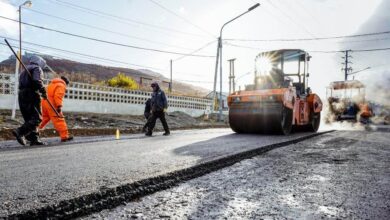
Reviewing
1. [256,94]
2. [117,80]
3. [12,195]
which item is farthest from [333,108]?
[117,80]

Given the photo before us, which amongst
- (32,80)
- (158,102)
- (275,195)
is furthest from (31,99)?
(275,195)

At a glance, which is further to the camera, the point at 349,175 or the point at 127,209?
the point at 349,175

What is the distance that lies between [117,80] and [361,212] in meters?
45.4

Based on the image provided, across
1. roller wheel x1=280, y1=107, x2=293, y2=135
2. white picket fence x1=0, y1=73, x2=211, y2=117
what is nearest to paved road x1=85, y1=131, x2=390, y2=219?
roller wheel x1=280, y1=107, x2=293, y2=135

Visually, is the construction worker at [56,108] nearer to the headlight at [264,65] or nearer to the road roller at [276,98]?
the road roller at [276,98]

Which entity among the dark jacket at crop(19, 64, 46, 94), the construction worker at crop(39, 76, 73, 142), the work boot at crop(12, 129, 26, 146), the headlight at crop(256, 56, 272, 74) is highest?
the headlight at crop(256, 56, 272, 74)

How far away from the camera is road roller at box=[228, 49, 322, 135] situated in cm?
738

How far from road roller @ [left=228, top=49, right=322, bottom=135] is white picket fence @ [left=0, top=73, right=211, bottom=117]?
12010mm

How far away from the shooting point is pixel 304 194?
2.05 m

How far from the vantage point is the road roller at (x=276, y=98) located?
291 inches

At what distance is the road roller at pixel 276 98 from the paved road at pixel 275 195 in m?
4.17

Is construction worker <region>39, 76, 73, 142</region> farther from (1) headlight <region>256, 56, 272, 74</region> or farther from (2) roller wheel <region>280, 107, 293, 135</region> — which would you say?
(1) headlight <region>256, 56, 272, 74</region>

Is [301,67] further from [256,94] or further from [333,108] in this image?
[333,108]

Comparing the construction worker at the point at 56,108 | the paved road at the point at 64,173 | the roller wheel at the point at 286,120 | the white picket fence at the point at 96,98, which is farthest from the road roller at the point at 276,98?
the white picket fence at the point at 96,98
